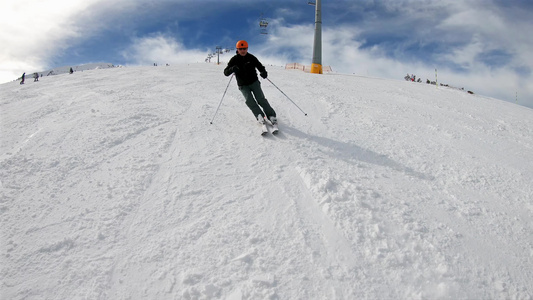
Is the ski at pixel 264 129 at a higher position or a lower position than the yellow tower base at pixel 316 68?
lower

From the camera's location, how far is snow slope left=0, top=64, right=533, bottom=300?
100 inches

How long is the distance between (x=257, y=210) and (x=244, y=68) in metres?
3.64

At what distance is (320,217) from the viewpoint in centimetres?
331

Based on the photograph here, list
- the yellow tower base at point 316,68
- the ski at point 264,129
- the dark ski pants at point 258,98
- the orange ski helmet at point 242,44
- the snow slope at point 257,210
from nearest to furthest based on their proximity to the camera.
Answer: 1. the snow slope at point 257,210
2. the ski at point 264,129
3. the orange ski helmet at point 242,44
4. the dark ski pants at point 258,98
5. the yellow tower base at point 316,68

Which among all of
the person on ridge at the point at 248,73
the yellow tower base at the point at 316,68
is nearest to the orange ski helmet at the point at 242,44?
the person on ridge at the point at 248,73

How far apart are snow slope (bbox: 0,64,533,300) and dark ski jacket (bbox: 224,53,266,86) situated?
0.94 metres

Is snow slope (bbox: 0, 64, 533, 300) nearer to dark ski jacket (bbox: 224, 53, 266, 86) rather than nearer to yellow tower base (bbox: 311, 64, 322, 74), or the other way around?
dark ski jacket (bbox: 224, 53, 266, 86)

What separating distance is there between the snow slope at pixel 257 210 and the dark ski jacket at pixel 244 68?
0.94 meters

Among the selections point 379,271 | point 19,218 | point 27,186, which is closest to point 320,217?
point 379,271

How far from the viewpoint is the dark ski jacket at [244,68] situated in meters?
6.06

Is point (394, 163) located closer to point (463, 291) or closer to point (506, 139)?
point (463, 291)

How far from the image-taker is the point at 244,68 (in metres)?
6.10

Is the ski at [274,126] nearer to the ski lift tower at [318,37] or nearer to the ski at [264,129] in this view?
the ski at [264,129]

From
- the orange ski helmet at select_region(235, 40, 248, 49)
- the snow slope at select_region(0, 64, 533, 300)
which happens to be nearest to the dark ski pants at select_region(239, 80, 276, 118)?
the snow slope at select_region(0, 64, 533, 300)
